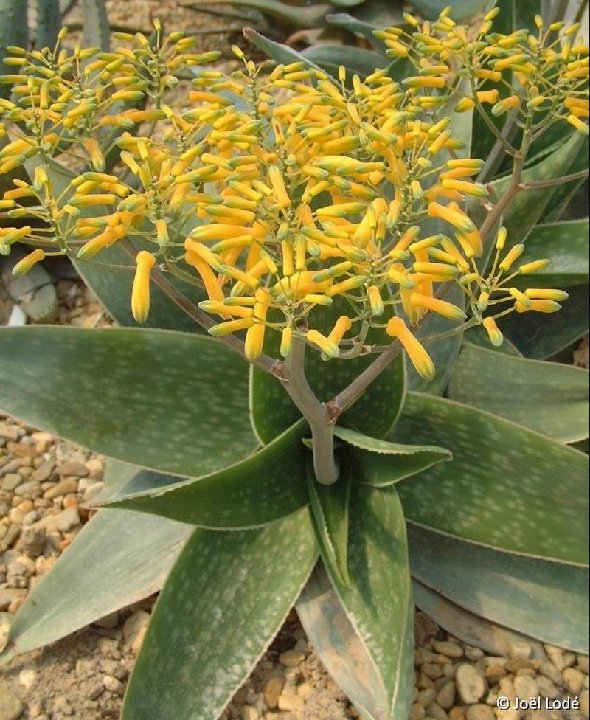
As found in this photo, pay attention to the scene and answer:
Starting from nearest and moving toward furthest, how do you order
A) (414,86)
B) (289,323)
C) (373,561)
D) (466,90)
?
1. (289,323)
2. (414,86)
3. (373,561)
4. (466,90)

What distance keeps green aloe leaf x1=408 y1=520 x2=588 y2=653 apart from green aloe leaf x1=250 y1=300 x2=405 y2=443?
0.84 feet

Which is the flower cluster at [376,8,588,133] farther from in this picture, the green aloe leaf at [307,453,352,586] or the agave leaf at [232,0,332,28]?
the agave leaf at [232,0,332,28]

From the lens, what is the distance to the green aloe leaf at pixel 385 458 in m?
1.25

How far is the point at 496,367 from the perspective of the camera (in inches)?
67.5

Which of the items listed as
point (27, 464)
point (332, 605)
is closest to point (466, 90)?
point (332, 605)

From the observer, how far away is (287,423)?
1.42 metres

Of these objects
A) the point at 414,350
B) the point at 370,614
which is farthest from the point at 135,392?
the point at 414,350

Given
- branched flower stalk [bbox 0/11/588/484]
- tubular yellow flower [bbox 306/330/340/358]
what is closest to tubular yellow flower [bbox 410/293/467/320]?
branched flower stalk [bbox 0/11/588/484]

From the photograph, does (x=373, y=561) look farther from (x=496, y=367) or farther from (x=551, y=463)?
(x=496, y=367)

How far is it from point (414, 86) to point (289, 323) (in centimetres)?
52

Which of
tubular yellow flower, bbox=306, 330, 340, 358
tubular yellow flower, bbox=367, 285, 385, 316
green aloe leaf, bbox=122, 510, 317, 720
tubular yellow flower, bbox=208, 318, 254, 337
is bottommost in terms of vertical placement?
green aloe leaf, bbox=122, 510, 317, 720

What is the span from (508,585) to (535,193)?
715mm

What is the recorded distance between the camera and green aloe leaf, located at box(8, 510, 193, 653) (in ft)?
4.44

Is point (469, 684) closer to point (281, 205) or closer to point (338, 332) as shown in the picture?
point (338, 332)
